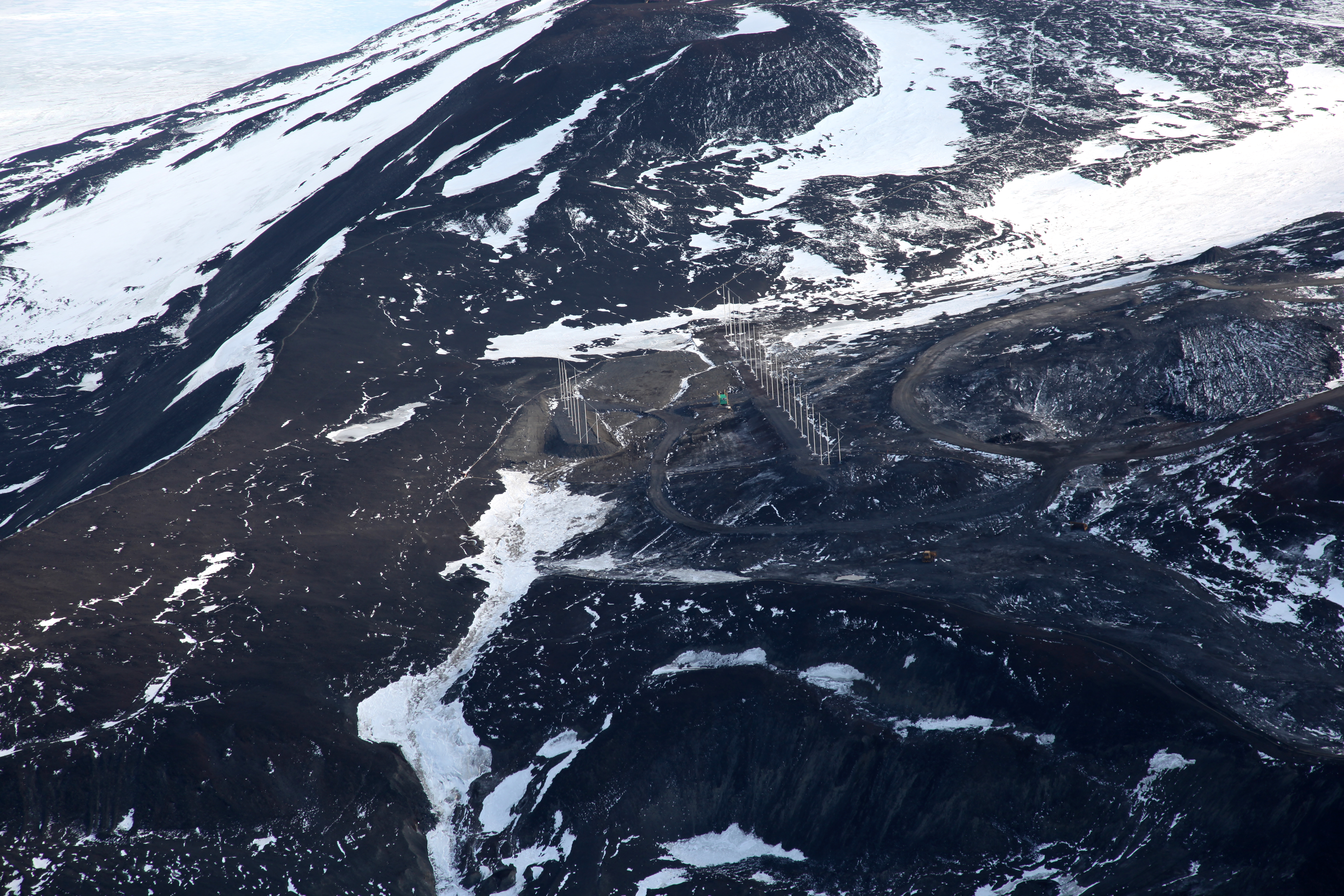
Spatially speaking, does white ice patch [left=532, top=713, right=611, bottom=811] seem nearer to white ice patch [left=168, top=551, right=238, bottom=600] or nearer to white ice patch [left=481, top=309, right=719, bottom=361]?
white ice patch [left=168, top=551, right=238, bottom=600]

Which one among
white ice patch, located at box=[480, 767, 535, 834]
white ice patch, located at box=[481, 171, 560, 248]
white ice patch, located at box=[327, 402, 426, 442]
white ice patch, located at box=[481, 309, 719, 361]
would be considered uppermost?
white ice patch, located at box=[481, 171, 560, 248]

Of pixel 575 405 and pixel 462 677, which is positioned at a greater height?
→ pixel 575 405

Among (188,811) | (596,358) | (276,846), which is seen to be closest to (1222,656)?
(276,846)

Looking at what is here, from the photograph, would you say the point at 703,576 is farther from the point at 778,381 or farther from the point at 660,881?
the point at 778,381

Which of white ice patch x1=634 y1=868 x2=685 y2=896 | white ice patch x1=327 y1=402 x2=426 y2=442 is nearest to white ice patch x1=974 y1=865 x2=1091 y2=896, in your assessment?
white ice patch x1=634 y1=868 x2=685 y2=896

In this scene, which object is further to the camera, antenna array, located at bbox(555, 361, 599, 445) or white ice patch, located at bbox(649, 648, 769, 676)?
antenna array, located at bbox(555, 361, 599, 445)

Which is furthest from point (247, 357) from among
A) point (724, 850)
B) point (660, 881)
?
point (724, 850)

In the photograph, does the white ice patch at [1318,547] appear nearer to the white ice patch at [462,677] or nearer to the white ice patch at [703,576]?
the white ice patch at [703,576]
